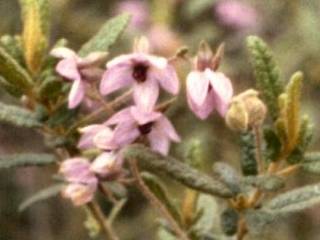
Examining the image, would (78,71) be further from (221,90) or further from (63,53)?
(221,90)

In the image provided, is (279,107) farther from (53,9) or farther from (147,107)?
(53,9)

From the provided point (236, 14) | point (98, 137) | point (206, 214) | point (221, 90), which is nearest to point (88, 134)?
point (98, 137)

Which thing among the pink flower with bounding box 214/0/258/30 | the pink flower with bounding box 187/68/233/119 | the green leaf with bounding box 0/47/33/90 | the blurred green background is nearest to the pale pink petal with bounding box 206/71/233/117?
the pink flower with bounding box 187/68/233/119

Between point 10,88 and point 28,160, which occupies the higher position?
point 10,88

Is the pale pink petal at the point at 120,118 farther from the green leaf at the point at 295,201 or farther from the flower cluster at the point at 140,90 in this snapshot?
the green leaf at the point at 295,201

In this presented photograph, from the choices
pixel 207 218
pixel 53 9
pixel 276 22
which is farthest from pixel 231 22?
pixel 207 218

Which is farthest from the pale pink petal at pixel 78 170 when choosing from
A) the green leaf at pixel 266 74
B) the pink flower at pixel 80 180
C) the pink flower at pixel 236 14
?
the pink flower at pixel 236 14
